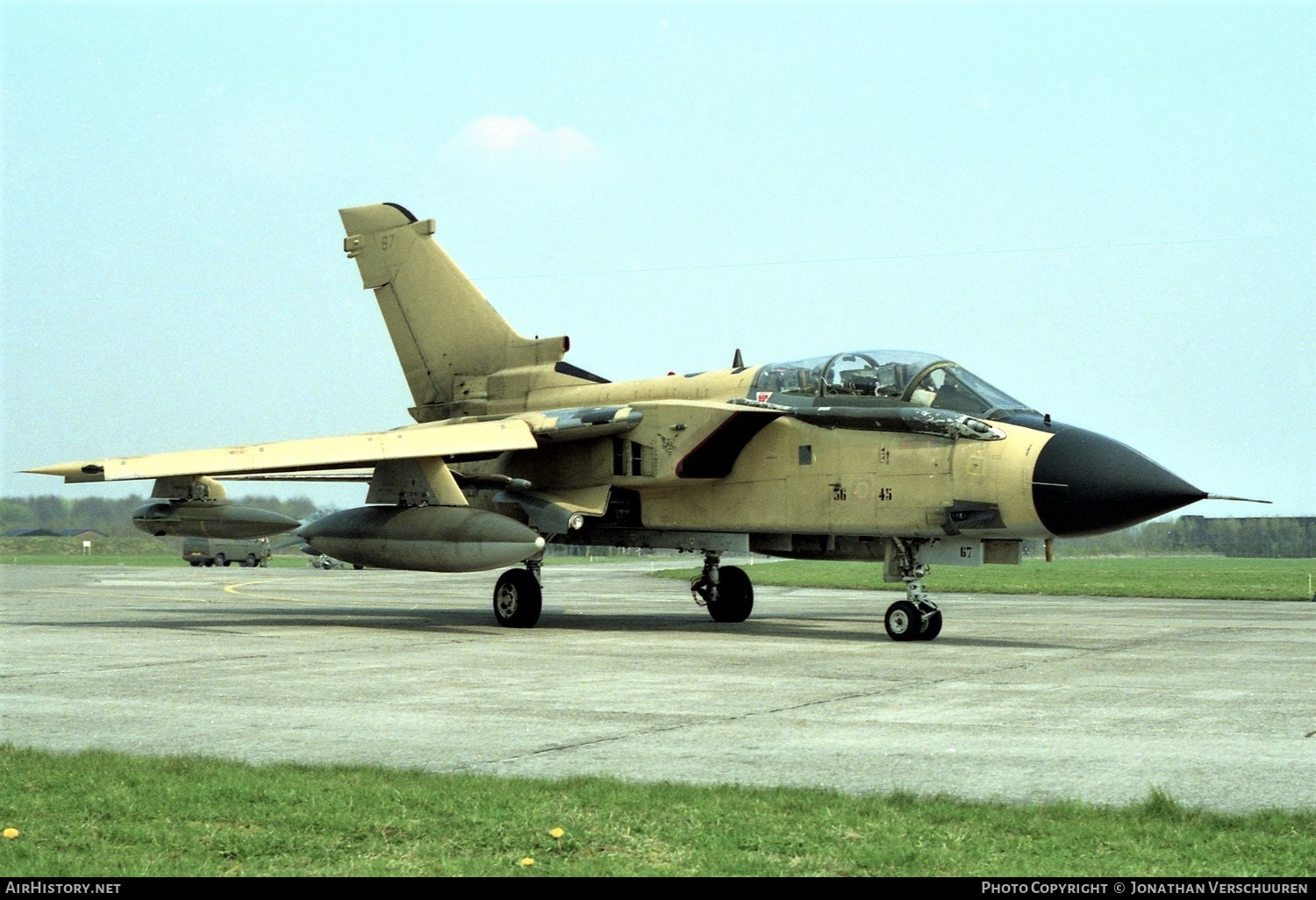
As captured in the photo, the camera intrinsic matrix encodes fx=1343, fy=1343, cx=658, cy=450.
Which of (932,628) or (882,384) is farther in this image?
(882,384)

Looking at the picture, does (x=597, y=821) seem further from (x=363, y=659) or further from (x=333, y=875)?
(x=363, y=659)

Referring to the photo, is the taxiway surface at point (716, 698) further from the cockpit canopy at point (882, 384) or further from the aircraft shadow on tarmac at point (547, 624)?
the cockpit canopy at point (882, 384)

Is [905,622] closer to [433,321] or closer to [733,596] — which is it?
[733,596]

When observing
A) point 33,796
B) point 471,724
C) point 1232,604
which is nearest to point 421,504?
point 471,724

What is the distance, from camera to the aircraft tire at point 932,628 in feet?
54.0

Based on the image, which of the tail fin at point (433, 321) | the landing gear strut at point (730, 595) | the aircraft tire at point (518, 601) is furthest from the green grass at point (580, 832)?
the tail fin at point (433, 321)

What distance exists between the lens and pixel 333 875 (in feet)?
16.5

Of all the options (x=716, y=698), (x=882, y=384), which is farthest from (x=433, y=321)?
(x=716, y=698)

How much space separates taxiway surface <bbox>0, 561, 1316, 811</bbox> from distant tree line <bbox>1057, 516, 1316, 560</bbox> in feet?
216

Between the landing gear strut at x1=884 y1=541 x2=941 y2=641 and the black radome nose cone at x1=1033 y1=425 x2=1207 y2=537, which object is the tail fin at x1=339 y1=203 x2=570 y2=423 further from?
the black radome nose cone at x1=1033 y1=425 x2=1207 y2=537

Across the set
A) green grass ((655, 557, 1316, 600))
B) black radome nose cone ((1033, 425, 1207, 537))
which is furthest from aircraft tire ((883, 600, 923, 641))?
green grass ((655, 557, 1316, 600))

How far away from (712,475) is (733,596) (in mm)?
2875

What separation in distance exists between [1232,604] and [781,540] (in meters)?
12.9

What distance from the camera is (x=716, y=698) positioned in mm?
10523
